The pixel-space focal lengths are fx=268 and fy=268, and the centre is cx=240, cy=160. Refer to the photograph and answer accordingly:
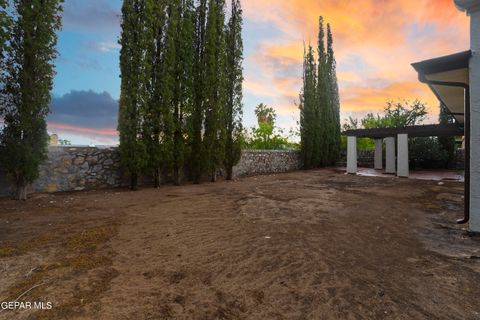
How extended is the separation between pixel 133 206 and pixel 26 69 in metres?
5.01

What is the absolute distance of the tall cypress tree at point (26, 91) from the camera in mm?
7363

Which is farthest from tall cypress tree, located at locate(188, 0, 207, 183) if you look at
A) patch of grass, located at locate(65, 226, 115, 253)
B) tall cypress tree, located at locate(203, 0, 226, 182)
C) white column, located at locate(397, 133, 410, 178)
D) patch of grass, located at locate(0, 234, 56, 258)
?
white column, located at locate(397, 133, 410, 178)

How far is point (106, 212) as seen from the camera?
6.18m

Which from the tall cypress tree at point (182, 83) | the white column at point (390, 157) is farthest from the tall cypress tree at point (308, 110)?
the tall cypress tree at point (182, 83)

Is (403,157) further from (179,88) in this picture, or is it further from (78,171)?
(78,171)

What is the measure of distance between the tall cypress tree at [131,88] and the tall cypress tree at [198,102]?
2.51m

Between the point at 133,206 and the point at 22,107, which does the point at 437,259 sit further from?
the point at 22,107

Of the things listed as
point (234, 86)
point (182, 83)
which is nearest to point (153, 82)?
point (182, 83)

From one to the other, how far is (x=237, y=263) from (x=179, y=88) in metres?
9.45

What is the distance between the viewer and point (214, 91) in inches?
508

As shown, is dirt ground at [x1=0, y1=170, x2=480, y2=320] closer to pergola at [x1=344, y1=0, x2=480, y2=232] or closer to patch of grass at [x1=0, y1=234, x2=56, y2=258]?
patch of grass at [x1=0, y1=234, x2=56, y2=258]

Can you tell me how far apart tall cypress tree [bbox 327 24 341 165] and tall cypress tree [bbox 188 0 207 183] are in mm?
14263

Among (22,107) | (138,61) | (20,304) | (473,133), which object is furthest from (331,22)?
(20,304)

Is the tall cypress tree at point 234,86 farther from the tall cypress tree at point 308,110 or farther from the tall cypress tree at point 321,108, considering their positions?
the tall cypress tree at point 321,108
